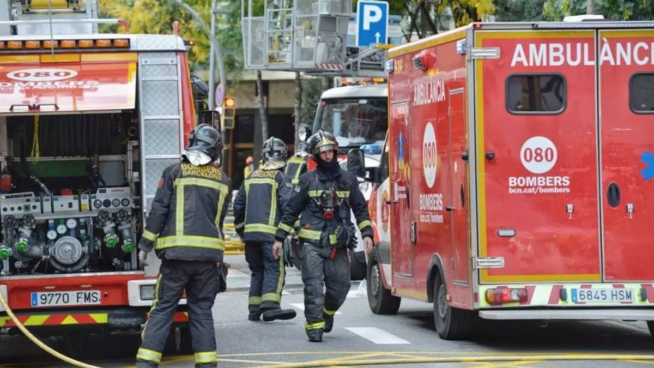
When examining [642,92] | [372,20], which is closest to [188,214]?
[642,92]

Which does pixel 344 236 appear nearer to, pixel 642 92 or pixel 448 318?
pixel 448 318

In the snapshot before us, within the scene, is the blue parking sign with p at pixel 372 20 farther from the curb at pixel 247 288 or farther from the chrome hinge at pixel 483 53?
the chrome hinge at pixel 483 53

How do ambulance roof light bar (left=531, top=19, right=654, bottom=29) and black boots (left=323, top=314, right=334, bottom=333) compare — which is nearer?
ambulance roof light bar (left=531, top=19, right=654, bottom=29)

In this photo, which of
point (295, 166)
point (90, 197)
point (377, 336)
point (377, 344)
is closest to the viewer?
point (90, 197)

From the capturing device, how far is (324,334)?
43.4 ft

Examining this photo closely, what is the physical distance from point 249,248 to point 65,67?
403 cm

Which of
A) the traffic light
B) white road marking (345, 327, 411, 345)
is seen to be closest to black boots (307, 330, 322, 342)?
white road marking (345, 327, 411, 345)

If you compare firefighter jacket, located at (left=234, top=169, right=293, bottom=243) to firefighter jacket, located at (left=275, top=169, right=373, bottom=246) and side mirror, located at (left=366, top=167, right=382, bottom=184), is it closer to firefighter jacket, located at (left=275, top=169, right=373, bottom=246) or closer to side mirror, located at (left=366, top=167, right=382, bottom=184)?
side mirror, located at (left=366, top=167, right=382, bottom=184)

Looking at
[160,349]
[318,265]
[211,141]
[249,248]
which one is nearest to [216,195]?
[211,141]

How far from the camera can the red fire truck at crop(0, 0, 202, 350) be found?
1091 centimetres

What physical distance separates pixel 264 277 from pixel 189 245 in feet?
14.4

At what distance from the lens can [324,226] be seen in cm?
1252

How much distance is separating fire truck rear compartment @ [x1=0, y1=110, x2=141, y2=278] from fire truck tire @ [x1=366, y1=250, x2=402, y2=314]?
3.81 m

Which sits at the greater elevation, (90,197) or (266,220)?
(90,197)
